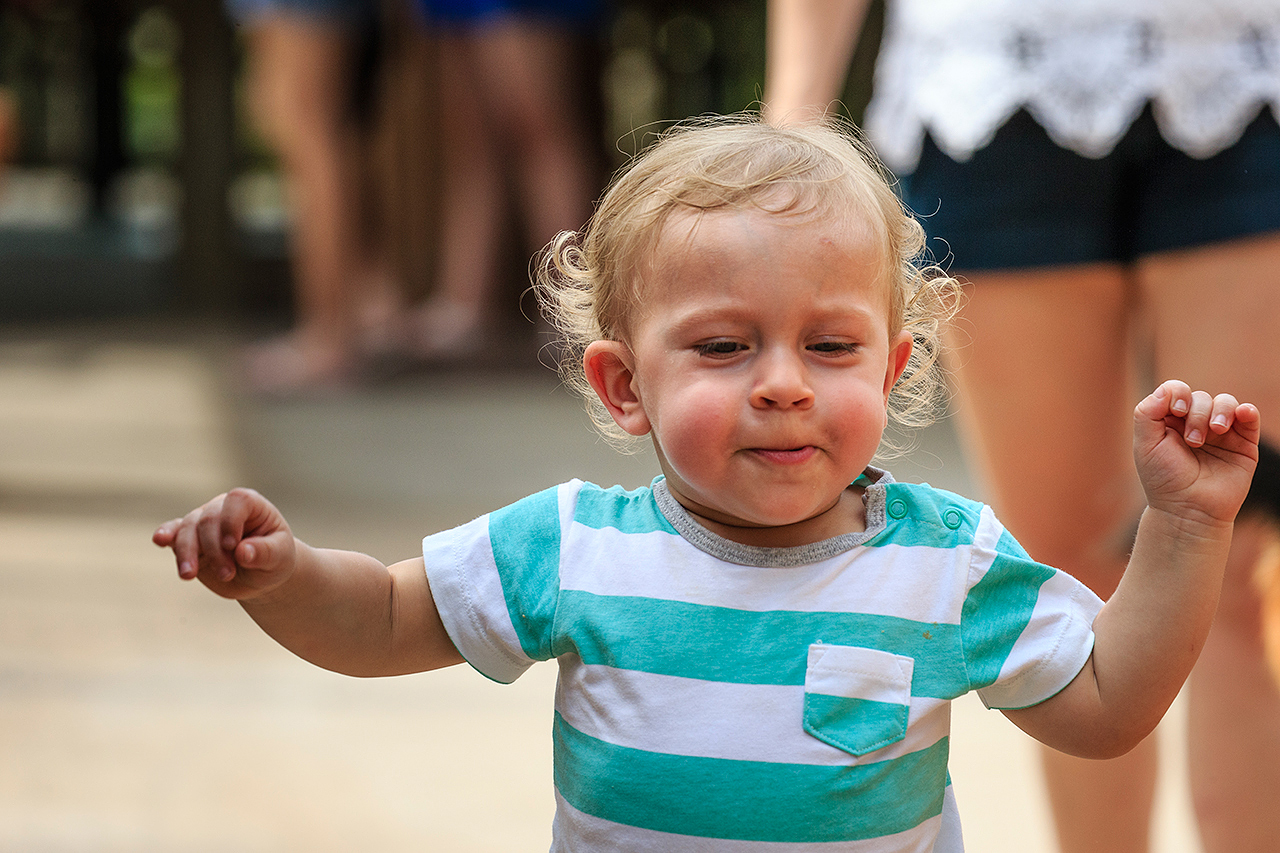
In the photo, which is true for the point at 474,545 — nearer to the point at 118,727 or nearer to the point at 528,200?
the point at 118,727

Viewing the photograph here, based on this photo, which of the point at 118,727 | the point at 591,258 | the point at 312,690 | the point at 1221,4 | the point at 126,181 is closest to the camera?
the point at 591,258

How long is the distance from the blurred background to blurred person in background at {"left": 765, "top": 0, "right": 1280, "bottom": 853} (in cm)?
31

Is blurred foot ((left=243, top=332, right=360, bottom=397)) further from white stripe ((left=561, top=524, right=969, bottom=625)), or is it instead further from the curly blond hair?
white stripe ((left=561, top=524, right=969, bottom=625))

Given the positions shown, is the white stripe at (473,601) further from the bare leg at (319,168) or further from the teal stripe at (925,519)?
the bare leg at (319,168)

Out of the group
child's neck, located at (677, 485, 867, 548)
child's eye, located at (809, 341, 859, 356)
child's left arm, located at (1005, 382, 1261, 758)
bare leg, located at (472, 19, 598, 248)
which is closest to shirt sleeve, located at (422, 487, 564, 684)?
child's neck, located at (677, 485, 867, 548)

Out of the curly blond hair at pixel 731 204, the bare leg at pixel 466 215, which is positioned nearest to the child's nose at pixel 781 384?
the curly blond hair at pixel 731 204

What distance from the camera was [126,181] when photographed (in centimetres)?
1063

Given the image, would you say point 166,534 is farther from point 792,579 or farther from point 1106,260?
point 1106,260

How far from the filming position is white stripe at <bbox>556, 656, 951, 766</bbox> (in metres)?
1.01

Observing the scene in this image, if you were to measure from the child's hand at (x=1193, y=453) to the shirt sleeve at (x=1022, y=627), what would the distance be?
9 cm

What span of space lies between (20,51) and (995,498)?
10.6 meters

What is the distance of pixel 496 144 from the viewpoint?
5418 mm

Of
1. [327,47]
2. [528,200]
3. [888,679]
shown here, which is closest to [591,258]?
[888,679]

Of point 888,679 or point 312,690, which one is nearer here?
point 888,679
